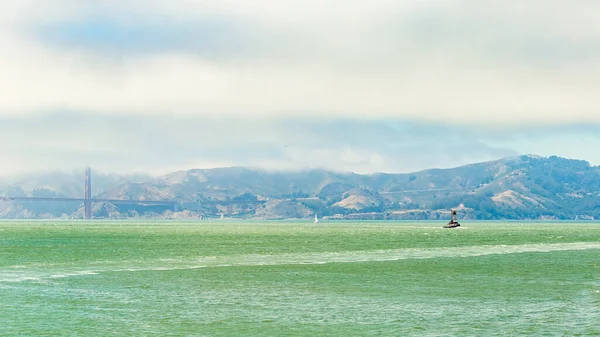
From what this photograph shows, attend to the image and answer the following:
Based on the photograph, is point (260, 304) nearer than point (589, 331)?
No

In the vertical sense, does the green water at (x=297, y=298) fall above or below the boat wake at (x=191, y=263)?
below

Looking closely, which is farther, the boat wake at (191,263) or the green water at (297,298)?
the boat wake at (191,263)

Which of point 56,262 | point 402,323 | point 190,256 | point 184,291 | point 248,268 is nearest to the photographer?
point 402,323

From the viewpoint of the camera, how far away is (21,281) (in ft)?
227

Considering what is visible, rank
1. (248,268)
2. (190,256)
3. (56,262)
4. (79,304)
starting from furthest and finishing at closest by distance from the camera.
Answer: (190,256), (56,262), (248,268), (79,304)

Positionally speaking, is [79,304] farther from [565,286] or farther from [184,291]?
[565,286]

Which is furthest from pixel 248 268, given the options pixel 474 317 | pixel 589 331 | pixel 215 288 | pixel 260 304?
pixel 589 331

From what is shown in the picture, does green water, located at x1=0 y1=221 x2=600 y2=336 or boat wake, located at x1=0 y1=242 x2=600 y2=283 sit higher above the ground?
boat wake, located at x1=0 y1=242 x2=600 y2=283

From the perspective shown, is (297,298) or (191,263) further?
(191,263)

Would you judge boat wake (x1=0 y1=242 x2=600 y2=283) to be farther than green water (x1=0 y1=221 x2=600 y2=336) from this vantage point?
Yes

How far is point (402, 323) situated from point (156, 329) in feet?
43.8

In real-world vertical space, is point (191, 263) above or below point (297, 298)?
above

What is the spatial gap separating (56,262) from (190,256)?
719 inches

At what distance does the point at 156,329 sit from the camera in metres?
43.1
